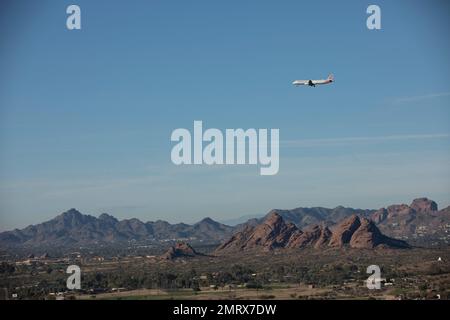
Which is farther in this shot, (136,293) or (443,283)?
(443,283)

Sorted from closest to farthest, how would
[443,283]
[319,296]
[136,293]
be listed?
[319,296] → [136,293] → [443,283]
